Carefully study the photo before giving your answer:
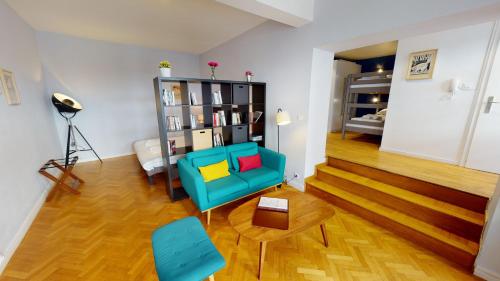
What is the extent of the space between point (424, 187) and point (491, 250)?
0.80 meters

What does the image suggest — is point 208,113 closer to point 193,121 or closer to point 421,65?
point 193,121

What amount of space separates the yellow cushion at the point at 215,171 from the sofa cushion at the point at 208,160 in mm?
58

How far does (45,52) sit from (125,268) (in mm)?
4769

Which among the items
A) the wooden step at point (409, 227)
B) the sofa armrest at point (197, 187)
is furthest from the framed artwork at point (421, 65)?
the sofa armrest at point (197, 187)

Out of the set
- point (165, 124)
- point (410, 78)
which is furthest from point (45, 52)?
point (410, 78)

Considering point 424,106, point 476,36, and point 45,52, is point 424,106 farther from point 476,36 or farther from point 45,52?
point 45,52

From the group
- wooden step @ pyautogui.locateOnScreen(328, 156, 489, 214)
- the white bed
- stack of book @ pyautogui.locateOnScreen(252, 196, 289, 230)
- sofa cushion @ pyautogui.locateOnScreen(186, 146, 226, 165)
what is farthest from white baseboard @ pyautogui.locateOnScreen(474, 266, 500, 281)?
the white bed

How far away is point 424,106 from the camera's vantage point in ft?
10.2

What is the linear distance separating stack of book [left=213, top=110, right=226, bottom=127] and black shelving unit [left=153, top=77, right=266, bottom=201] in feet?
0.16

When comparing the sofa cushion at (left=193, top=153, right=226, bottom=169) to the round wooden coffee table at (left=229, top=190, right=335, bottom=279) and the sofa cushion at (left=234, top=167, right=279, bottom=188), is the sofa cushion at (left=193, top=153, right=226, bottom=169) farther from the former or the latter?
the round wooden coffee table at (left=229, top=190, right=335, bottom=279)

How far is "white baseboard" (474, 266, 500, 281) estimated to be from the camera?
1509 millimetres

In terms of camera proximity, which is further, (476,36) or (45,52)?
(45,52)

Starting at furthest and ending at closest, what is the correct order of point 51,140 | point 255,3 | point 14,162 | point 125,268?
1. point 51,140
2. point 14,162
3. point 255,3
4. point 125,268

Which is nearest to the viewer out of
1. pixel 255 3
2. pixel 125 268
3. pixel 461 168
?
pixel 125 268
